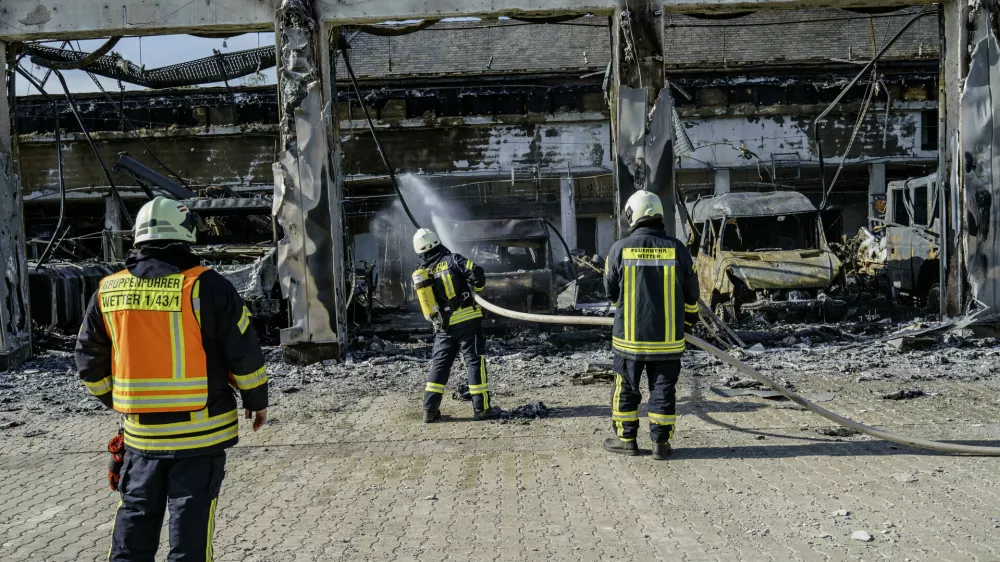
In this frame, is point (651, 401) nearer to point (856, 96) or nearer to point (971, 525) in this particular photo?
point (971, 525)

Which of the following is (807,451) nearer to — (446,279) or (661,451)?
(661,451)

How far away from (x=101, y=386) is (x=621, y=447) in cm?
349

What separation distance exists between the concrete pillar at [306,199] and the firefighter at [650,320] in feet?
16.3

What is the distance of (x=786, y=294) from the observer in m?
11.4

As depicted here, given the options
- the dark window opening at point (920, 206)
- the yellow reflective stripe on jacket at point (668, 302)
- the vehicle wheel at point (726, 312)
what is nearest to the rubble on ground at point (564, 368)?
the vehicle wheel at point (726, 312)

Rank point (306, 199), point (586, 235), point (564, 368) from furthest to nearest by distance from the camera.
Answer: point (586, 235) → point (306, 199) → point (564, 368)

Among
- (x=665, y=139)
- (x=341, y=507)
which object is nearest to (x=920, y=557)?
(x=341, y=507)

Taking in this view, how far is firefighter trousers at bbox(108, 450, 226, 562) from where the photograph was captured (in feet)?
9.62

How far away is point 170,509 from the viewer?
3.00 metres

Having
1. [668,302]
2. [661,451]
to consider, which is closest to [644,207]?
[668,302]

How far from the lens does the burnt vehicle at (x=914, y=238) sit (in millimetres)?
12359

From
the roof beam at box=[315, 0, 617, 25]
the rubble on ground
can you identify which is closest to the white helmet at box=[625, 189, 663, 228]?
the rubble on ground

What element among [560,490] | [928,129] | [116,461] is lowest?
[560,490]

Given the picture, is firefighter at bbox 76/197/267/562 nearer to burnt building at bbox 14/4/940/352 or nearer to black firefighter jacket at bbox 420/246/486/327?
black firefighter jacket at bbox 420/246/486/327
